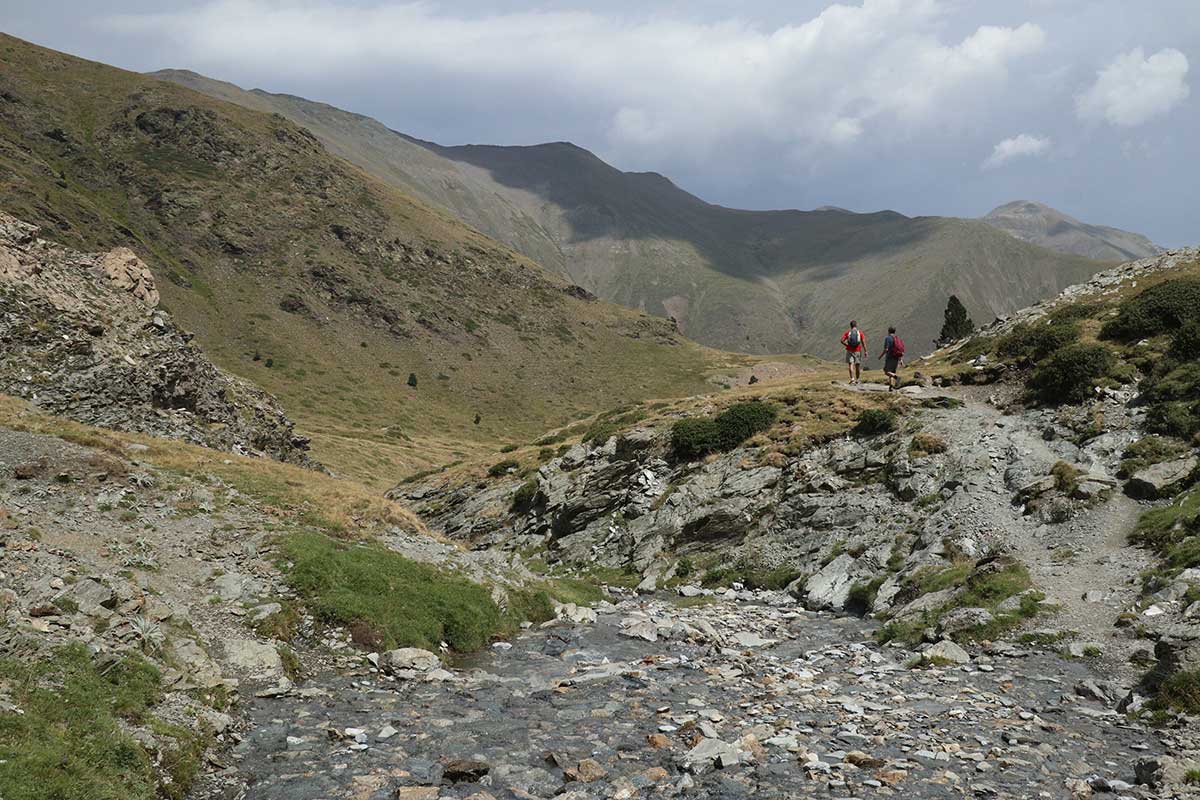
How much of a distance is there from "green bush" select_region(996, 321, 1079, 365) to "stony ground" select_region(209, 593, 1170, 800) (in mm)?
24509

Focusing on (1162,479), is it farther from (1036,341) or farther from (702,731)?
(702,731)

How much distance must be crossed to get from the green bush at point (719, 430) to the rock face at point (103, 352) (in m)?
24.6

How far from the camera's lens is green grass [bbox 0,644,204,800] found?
8766 mm

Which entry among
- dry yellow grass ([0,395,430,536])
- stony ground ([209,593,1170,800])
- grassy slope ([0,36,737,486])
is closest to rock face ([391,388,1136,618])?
stony ground ([209,593,1170,800])

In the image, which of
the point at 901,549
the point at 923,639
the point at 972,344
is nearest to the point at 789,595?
the point at 901,549

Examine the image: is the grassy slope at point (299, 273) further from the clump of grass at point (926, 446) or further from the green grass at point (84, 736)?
the green grass at point (84, 736)

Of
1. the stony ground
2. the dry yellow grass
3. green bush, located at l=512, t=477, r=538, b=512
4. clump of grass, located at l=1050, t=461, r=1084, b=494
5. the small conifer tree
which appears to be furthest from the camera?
the small conifer tree

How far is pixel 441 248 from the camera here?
196 meters

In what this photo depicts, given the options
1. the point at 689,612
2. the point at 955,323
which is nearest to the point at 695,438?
the point at 689,612

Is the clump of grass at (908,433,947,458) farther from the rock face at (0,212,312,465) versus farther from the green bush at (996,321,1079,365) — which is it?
the rock face at (0,212,312,465)

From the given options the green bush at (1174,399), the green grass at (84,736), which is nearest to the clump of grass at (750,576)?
the green bush at (1174,399)

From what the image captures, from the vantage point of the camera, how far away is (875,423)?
34.1 m

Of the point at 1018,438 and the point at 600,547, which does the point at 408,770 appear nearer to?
the point at 600,547

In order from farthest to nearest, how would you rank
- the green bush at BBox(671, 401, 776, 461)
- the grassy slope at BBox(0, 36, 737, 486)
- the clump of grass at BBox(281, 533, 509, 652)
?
the grassy slope at BBox(0, 36, 737, 486)
the green bush at BBox(671, 401, 776, 461)
the clump of grass at BBox(281, 533, 509, 652)
